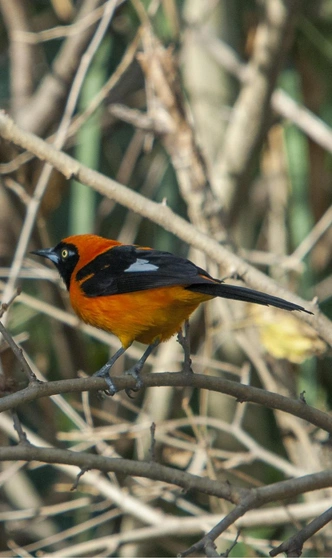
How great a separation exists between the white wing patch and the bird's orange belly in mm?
105

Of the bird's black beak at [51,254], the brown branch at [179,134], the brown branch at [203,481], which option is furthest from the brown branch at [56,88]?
the brown branch at [203,481]

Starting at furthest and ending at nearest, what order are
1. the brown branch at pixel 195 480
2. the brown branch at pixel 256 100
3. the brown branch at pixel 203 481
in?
1. the brown branch at pixel 256 100
2. the brown branch at pixel 203 481
3. the brown branch at pixel 195 480

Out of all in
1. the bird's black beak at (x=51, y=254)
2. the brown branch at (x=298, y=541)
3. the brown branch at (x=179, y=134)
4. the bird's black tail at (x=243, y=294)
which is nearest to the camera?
the brown branch at (x=298, y=541)

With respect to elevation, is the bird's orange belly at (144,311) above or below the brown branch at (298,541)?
above

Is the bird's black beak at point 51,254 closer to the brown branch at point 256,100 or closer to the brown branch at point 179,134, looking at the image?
the brown branch at point 179,134

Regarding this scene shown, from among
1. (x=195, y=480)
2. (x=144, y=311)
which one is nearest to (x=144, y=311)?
(x=144, y=311)

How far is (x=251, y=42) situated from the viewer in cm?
611

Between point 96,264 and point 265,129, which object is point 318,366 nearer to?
point 265,129

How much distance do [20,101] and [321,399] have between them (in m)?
3.03

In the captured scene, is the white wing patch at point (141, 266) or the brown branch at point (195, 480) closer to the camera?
the brown branch at point (195, 480)

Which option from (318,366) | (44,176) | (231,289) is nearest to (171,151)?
→ (44,176)

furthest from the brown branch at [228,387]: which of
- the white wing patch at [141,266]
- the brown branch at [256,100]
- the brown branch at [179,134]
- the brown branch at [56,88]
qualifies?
the brown branch at [56,88]

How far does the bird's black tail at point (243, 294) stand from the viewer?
3062 millimetres

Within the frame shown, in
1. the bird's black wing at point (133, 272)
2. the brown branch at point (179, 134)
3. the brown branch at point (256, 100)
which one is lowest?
the bird's black wing at point (133, 272)
